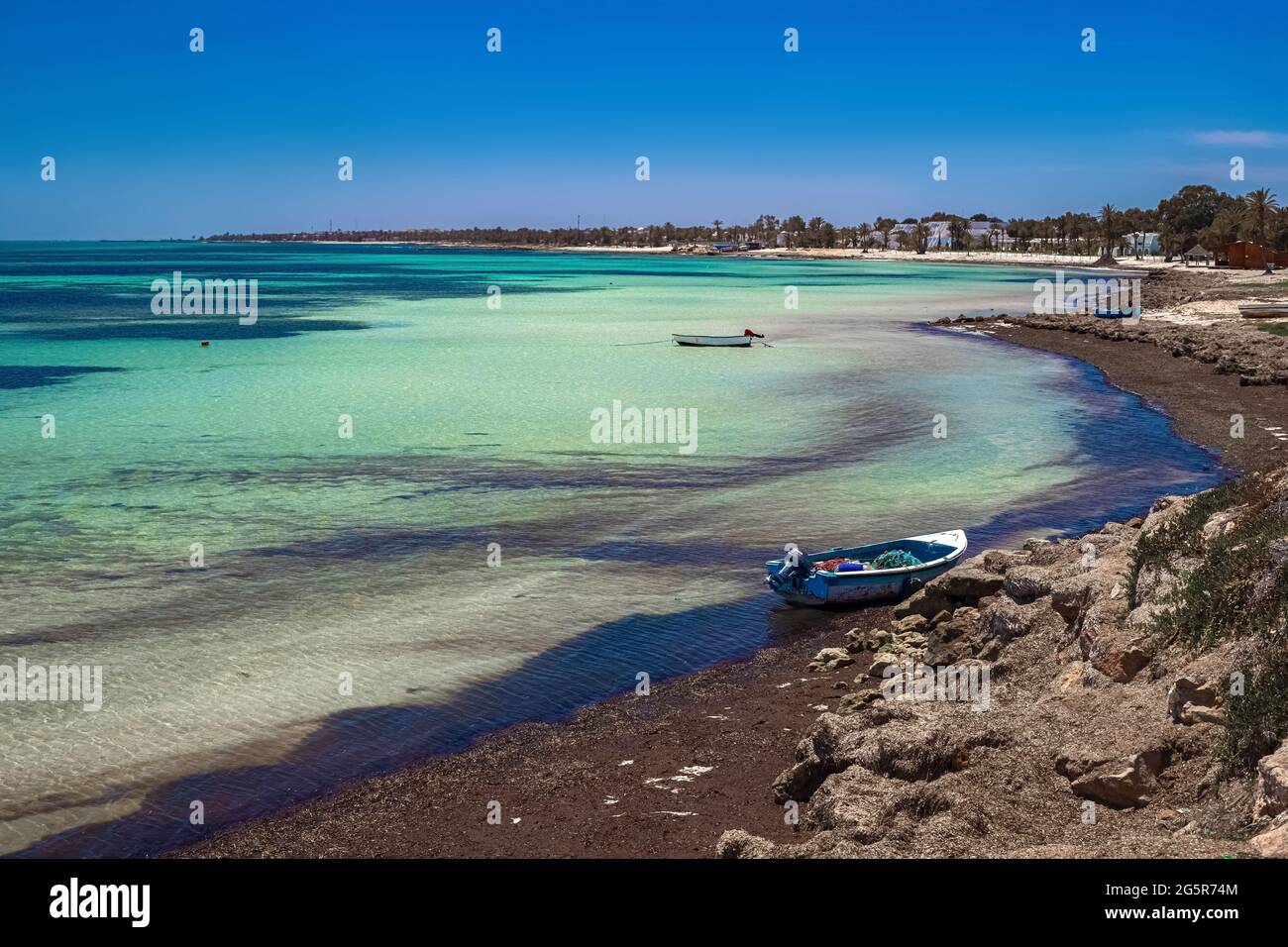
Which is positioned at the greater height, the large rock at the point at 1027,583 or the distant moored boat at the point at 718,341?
the distant moored boat at the point at 718,341

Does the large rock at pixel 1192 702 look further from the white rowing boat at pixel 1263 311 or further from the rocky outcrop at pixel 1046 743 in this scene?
the white rowing boat at pixel 1263 311

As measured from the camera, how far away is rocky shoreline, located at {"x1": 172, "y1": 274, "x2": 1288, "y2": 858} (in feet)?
26.2

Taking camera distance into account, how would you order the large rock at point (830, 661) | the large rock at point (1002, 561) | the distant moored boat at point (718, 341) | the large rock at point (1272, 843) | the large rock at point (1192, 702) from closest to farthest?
the large rock at point (1272, 843)
the large rock at point (1192, 702)
the large rock at point (830, 661)
the large rock at point (1002, 561)
the distant moored boat at point (718, 341)

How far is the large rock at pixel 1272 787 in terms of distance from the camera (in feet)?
22.4

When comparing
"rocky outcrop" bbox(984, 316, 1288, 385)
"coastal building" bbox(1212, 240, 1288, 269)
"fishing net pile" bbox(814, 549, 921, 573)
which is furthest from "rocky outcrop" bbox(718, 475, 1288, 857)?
"coastal building" bbox(1212, 240, 1288, 269)

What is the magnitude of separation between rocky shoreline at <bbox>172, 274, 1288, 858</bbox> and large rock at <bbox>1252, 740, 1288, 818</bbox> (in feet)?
0.06

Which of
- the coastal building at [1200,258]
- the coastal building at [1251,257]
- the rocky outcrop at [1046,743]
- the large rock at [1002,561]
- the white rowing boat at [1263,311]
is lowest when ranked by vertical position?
the rocky outcrop at [1046,743]

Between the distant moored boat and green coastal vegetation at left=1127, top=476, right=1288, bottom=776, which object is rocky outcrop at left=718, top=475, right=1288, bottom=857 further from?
the distant moored boat

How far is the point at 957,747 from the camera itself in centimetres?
Answer: 929

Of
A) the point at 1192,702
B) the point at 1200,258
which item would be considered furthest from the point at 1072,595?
the point at 1200,258

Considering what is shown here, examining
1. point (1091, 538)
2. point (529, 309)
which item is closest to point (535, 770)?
point (1091, 538)

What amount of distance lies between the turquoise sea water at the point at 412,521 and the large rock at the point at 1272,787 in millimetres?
7311

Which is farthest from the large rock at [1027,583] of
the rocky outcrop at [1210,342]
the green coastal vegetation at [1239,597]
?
the rocky outcrop at [1210,342]

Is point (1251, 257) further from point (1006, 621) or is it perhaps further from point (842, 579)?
point (1006, 621)
